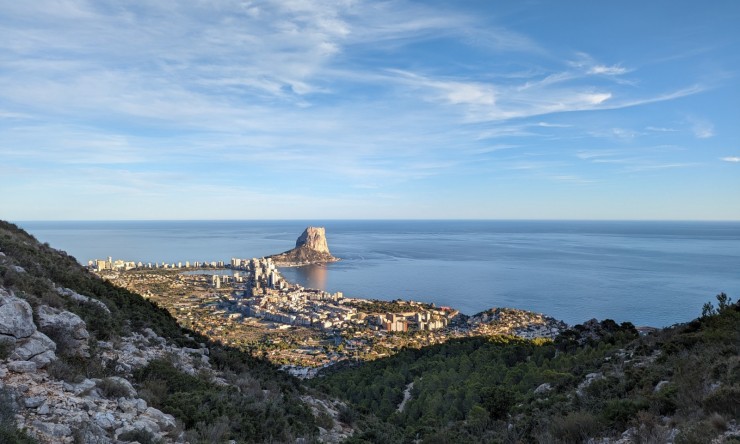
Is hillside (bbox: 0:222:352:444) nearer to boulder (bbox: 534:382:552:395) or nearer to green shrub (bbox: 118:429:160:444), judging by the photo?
green shrub (bbox: 118:429:160:444)

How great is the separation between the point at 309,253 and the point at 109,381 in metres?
143

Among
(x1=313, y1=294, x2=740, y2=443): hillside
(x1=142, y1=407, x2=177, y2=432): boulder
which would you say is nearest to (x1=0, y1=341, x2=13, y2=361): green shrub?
(x1=142, y1=407, x2=177, y2=432): boulder

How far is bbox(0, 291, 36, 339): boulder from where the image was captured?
7.20 meters

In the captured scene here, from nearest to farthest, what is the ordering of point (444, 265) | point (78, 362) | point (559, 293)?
point (78, 362)
point (559, 293)
point (444, 265)

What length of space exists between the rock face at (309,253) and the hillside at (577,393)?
387 feet

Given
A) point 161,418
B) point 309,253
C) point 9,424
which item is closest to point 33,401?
point 9,424

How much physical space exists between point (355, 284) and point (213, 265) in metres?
50.4

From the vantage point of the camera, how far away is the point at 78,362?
785 cm

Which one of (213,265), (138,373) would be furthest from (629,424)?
(213,265)

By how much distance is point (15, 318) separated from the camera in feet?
24.2

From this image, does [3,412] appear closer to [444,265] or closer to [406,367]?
[406,367]

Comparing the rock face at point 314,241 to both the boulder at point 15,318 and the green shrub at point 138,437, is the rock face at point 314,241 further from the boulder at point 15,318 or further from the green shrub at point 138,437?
the green shrub at point 138,437

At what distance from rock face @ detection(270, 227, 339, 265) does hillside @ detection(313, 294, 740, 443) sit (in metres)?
118

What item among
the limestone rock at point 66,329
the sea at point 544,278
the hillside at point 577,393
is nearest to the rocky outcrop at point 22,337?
the limestone rock at point 66,329
